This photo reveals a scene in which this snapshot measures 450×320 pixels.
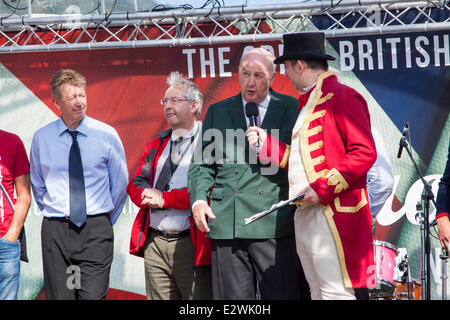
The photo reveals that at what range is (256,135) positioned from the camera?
12.6ft

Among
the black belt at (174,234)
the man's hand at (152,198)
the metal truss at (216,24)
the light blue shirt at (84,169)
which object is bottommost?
the black belt at (174,234)

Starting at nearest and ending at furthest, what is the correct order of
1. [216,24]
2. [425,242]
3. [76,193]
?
[76,193] → [425,242] → [216,24]

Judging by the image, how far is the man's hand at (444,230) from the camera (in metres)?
3.51

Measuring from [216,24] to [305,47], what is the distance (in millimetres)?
2331

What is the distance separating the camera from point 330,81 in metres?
3.85

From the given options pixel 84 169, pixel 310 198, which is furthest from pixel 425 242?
pixel 84 169

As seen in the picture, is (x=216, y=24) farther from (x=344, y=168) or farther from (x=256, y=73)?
(x=344, y=168)

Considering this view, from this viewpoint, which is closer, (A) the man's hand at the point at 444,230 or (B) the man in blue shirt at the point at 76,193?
(A) the man's hand at the point at 444,230

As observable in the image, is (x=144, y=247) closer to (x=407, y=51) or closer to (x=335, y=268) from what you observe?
(x=335, y=268)

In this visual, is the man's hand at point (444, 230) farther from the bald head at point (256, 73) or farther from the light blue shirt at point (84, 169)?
the light blue shirt at point (84, 169)

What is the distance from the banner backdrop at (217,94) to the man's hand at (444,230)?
2582mm

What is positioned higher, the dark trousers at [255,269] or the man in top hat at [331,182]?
the man in top hat at [331,182]

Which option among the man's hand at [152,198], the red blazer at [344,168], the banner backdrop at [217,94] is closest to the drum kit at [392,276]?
the banner backdrop at [217,94]
